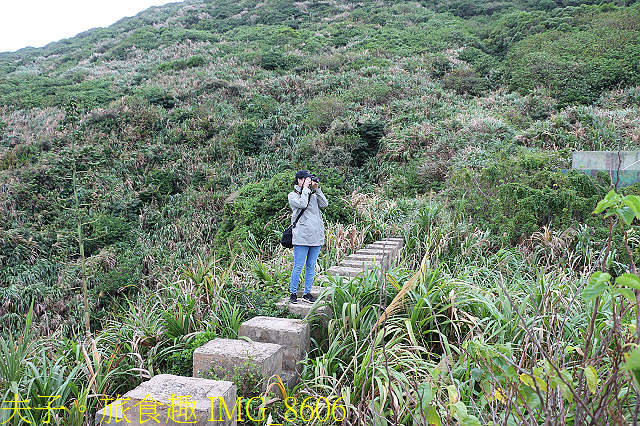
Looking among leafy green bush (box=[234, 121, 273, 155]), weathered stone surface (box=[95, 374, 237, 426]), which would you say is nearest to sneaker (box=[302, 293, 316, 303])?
weathered stone surface (box=[95, 374, 237, 426])

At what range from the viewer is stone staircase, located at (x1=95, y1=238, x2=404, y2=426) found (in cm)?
237

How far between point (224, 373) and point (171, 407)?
630mm

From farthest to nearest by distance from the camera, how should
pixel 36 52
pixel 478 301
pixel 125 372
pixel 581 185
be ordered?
pixel 36 52
pixel 581 185
pixel 478 301
pixel 125 372

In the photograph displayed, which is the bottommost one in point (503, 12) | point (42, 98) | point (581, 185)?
point (581, 185)

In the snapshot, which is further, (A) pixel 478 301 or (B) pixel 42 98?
(B) pixel 42 98

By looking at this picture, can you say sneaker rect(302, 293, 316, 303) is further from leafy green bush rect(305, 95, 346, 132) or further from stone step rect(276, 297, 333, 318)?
leafy green bush rect(305, 95, 346, 132)

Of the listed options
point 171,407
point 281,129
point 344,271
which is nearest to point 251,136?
point 281,129

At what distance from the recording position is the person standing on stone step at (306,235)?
404 centimetres

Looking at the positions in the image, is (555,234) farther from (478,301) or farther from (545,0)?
(545,0)

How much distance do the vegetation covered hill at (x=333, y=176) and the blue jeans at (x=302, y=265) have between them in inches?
13.9

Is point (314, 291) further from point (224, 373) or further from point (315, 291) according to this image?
point (224, 373)

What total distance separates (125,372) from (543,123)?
37.5 feet

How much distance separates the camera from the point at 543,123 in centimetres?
1102

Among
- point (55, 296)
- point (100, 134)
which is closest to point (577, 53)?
point (100, 134)
